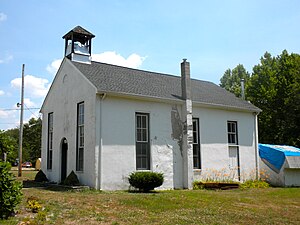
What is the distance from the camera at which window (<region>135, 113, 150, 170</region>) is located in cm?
1659

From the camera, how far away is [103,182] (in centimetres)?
1522

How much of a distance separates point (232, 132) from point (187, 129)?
163 inches

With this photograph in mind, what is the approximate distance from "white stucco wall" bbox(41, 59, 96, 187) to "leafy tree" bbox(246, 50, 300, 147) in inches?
889

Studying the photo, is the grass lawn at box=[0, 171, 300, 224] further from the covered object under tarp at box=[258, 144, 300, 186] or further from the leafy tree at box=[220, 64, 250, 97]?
the leafy tree at box=[220, 64, 250, 97]

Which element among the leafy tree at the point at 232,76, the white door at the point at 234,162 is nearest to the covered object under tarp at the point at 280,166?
the white door at the point at 234,162

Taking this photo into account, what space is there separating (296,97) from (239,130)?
1465 centimetres

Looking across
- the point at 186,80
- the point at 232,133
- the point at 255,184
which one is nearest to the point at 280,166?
the point at 255,184

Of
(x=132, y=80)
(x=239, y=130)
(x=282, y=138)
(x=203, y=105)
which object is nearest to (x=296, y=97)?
(x=282, y=138)

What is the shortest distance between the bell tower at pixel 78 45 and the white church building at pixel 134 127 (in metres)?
0.06

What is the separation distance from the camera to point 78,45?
19.4m

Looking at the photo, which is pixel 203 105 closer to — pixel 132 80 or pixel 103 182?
pixel 132 80

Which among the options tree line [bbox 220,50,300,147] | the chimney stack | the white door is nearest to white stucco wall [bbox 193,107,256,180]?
the white door

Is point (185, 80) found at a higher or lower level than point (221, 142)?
higher

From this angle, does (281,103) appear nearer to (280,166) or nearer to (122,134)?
(280,166)
